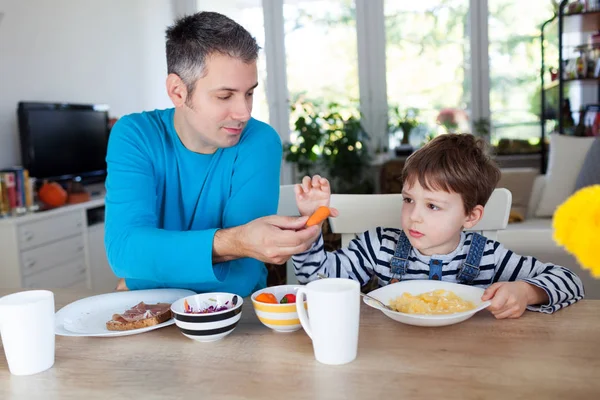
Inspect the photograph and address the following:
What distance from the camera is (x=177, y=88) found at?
4.30 ft

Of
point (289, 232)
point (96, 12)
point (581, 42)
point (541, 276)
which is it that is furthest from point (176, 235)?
point (581, 42)

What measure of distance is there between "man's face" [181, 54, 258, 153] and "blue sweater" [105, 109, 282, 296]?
0.08m

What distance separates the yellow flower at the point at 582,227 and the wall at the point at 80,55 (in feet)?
12.0

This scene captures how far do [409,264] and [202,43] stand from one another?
0.68m

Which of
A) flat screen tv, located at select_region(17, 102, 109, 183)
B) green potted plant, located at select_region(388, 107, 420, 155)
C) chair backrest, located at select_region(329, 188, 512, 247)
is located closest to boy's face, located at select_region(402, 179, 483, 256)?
chair backrest, located at select_region(329, 188, 512, 247)

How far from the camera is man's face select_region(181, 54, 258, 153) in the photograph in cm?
125

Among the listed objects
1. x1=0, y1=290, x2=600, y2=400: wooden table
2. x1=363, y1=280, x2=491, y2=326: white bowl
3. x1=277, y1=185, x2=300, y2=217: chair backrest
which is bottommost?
x1=0, y1=290, x2=600, y2=400: wooden table

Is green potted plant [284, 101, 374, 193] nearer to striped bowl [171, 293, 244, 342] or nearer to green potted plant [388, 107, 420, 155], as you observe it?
green potted plant [388, 107, 420, 155]

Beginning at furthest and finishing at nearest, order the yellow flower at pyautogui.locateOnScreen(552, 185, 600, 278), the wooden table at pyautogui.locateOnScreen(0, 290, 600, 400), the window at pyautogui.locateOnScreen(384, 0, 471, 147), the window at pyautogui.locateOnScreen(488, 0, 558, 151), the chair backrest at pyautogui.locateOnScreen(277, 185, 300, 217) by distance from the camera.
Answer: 1. the window at pyautogui.locateOnScreen(384, 0, 471, 147)
2. the window at pyautogui.locateOnScreen(488, 0, 558, 151)
3. the chair backrest at pyautogui.locateOnScreen(277, 185, 300, 217)
4. the wooden table at pyautogui.locateOnScreen(0, 290, 600, 400)
5. the yellow flower at pyautogui.locateOnScreen(552, 185, 600, 278)

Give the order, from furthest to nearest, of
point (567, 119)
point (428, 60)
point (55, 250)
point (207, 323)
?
point (428, 60) → point (567, 119) → point (55, 250) → point (207, 323)

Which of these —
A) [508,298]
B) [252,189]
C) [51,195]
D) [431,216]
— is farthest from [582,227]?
[51,195]

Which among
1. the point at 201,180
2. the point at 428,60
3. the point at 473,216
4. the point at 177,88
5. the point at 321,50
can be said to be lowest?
the point at 473,216

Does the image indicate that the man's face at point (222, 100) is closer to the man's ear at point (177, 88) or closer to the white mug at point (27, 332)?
the man's ear at point (177, 88)

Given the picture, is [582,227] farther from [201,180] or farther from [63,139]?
[63,139]
